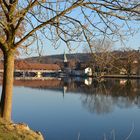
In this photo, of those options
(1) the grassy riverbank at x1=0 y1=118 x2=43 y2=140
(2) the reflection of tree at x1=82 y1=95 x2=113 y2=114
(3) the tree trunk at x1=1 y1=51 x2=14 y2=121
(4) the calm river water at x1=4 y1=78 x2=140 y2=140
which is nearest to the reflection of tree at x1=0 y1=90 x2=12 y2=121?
(3) the tree trunk at x1=1 y1=51 x2=14 y2=121

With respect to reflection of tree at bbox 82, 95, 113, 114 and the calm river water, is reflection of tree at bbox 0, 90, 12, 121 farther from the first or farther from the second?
reflection of tree at bbox 82, 95, 113, 114

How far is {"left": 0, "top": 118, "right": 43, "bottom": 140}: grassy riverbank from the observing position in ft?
21.5

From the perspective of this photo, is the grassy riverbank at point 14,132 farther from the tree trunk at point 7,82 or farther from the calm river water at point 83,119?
the calm river water at point 83,119

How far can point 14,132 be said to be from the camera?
6.89 meters

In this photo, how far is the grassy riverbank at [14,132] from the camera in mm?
6549

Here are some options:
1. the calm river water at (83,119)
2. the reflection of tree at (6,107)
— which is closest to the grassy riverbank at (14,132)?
the reflection of tree at (6,107)

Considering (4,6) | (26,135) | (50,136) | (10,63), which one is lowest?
(50,136)

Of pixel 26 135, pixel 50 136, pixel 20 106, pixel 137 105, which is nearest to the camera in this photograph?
pixel 26 135

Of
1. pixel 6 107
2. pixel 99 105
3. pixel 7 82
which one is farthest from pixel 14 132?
pixel 99 105

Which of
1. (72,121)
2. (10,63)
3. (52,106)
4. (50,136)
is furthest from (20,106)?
(10,63)

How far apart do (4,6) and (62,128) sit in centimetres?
1370

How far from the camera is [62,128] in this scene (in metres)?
20.3

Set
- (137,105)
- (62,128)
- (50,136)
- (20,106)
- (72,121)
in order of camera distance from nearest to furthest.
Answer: (50,136)
(62,128)
(72,121)
(20,106)
(137,105)

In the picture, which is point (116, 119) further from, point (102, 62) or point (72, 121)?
point (102, 62)
